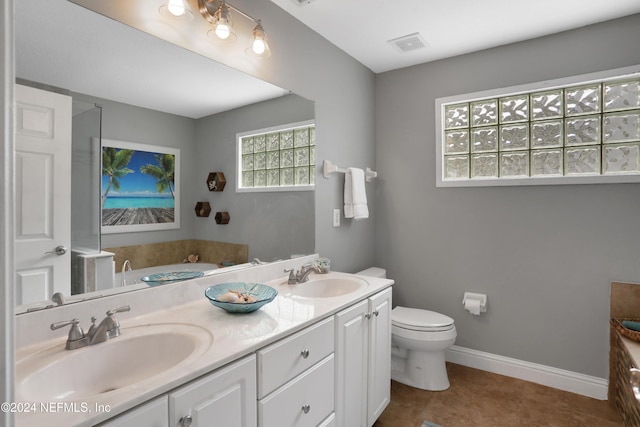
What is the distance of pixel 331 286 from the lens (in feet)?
6.69

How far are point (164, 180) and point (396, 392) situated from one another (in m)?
Result: 2.00

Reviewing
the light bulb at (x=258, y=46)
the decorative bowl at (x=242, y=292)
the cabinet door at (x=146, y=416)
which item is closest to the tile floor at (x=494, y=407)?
the decorative bowl at (x=242, y=292)

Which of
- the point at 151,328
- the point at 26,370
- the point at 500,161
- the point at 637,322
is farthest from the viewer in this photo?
the point at 500,161

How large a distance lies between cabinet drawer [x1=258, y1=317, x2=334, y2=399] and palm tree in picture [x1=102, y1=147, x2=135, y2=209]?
0.83 meters

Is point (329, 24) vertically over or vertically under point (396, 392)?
over

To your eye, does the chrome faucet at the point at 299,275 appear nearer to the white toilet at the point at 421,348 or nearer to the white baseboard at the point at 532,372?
the white toilet at the point at 421,348

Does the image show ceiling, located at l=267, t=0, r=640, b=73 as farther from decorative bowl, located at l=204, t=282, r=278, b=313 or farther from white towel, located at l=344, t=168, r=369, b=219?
decorative bowl, located at l=204, t=282, r=278, b=313

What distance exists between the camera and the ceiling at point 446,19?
6.41ft

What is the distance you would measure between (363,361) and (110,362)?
1161 millimetres

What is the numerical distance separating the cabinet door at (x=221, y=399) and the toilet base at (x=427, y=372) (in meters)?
1.61

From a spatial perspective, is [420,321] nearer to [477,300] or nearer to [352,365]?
[477,300]

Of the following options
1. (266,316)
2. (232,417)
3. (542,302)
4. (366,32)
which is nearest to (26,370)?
(232,417)

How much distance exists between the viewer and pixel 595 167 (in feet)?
7.27

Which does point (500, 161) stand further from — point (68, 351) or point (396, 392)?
point (68, 351)
